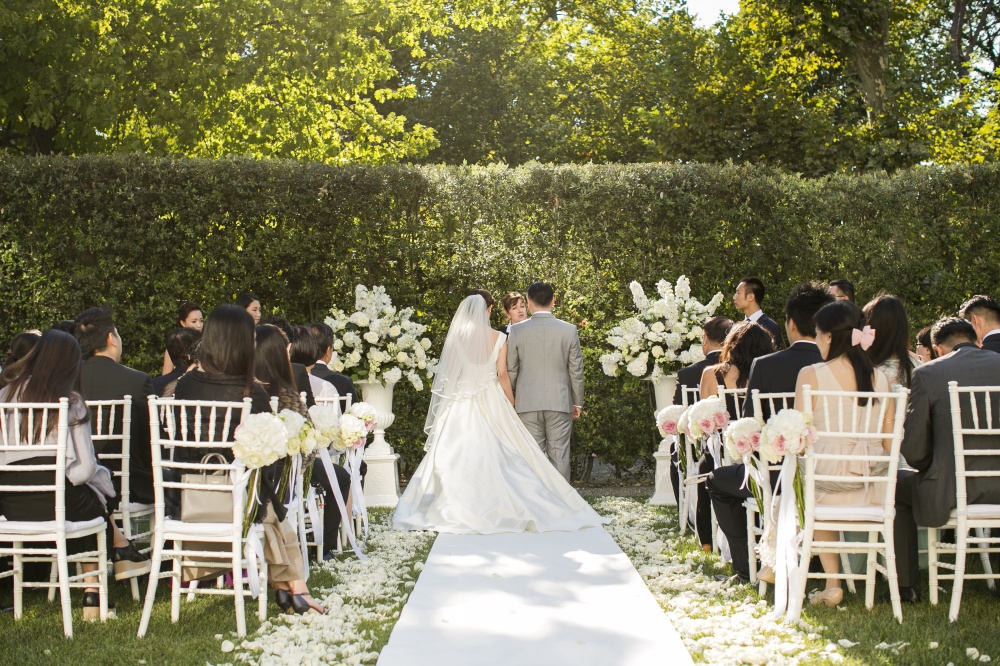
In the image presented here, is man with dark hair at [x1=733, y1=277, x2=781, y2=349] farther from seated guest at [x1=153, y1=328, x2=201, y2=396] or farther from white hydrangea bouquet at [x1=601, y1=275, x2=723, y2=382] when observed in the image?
seated guest at [x1=153, y1=328, x2=201, y2=396]

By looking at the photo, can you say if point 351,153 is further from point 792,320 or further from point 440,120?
point 792,320

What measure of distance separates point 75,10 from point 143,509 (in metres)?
9.99

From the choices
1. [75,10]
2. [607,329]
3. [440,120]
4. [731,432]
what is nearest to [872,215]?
[607,329]

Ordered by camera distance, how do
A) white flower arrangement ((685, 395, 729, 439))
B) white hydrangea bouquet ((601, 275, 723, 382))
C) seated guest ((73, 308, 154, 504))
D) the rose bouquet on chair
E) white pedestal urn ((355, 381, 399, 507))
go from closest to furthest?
the rose bouquet on chair, seated guest ((73, 308, 154, 504)), white flower arrangement ((685, 395, 729, 439)), white pedestal urn ((355, 381, 399, 507)), white hydrangea bouquet ((601, 275, 723, 382))

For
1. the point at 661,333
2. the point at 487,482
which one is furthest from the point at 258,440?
the point at 661,333

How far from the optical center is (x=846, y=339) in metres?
5.79

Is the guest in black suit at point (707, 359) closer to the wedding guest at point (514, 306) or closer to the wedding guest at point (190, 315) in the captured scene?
the wedding guest at point (514, 306)

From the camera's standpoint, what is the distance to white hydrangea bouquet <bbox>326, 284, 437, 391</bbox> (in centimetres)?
1056

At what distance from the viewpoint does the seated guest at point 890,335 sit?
6.11 m

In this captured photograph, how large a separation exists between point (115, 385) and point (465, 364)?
3.76 metres

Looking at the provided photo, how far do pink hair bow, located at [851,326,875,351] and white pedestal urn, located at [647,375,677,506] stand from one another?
4317mm

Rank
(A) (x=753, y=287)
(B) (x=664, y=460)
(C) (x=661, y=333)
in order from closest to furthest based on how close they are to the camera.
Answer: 1. (A) (x=753, y=287)
2. (B) (x=664, y=460)
3. (C) (x=661, y=333)

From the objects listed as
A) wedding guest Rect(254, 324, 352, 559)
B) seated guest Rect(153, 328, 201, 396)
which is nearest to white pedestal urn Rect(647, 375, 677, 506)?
seated guest Rect(153, 328, 201, 396)

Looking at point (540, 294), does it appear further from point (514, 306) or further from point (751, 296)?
point (751, 296)
